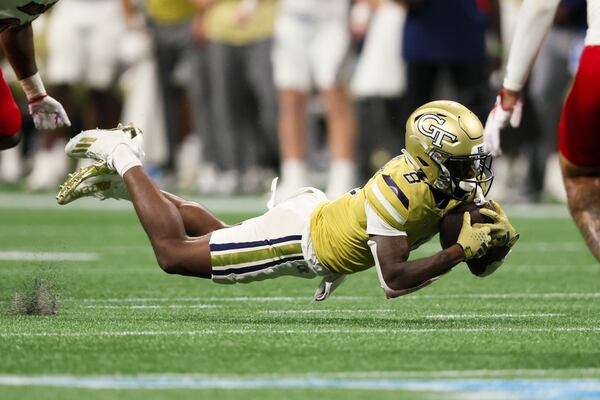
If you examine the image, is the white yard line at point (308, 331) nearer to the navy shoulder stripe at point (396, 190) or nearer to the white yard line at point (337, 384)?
the navy shoulder stripe at point (396, 190)

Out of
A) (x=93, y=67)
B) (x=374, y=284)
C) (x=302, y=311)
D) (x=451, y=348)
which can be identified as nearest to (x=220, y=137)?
(x=93, y=67)

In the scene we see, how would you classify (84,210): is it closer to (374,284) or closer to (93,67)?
(93,67)

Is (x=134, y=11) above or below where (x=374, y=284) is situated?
below

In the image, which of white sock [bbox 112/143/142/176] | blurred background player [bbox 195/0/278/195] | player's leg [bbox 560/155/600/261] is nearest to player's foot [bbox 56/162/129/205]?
white sock [bbox 112/143/142/176]

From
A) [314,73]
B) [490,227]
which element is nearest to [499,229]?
[490,227]

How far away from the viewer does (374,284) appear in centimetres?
913

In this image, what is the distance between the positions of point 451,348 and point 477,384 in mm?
841

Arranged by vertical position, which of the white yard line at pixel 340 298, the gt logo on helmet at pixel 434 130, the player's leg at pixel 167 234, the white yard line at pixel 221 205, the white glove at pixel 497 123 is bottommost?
the white yard line at pixel 221 205

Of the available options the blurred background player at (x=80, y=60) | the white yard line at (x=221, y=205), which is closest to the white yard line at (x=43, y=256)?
the white yard line at (x=221, y=205)

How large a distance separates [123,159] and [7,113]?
808mm

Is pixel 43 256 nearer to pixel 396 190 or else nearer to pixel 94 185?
pixel 94 185

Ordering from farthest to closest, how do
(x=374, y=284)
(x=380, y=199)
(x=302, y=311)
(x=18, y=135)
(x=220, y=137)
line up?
1. (x=220, y=137)
2. (x=374, y=284)
3. (x=18, y=135)
4. (x=302, y=311)
5. (x=380, y=199)

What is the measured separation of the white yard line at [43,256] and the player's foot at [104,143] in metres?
2.40

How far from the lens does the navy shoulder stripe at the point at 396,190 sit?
6.62 metres
